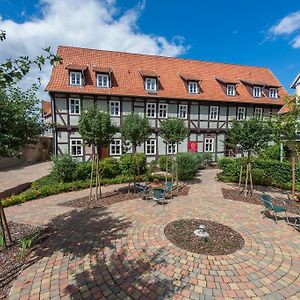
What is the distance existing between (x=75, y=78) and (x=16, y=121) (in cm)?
1393

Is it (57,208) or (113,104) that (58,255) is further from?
(113,104)

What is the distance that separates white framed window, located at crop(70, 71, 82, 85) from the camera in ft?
55.9

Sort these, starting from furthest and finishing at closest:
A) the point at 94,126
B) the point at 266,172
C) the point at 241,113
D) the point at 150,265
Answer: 1. the point at 241,113
2. the point at 266,172
3. the point at 94,126
4. the point at 150,265

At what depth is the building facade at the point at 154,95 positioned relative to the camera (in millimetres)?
17016

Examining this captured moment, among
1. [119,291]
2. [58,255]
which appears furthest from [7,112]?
[119,291]

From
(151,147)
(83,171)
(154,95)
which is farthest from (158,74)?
(83,171)

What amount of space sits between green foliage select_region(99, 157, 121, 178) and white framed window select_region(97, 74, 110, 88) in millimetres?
7641

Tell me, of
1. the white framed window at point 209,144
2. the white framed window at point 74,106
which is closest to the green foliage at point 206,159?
the white framed window at point 209,144

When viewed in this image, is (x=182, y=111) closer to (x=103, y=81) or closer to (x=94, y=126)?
(x=103, y=81)

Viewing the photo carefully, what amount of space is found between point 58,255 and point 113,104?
48.2 feet

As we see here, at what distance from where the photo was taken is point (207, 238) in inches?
211

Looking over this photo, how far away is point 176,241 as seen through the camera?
5270 mm

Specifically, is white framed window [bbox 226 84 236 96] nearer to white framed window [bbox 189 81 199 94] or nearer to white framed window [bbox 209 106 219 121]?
white framed window [bbox 209 106 219 121]

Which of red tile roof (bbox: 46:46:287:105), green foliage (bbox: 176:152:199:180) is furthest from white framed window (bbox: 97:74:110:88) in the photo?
green foliage (bbox: 176:152:199:180)
